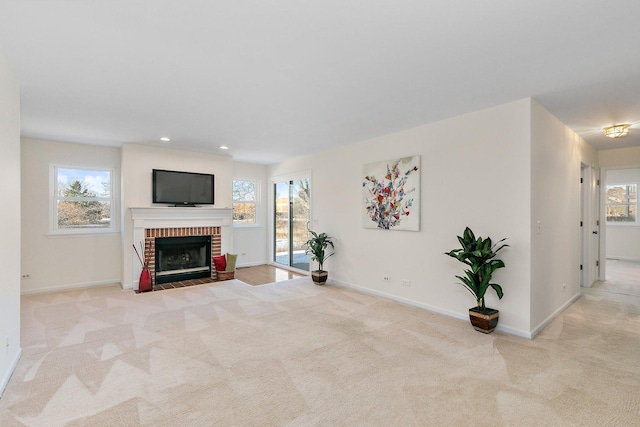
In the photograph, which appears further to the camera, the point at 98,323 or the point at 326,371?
the point at 98,323

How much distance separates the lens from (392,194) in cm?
446

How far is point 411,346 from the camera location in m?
2.93

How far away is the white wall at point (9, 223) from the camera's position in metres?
2.24

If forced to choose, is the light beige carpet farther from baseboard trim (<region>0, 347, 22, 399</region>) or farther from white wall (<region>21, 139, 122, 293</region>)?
white wall (<region>21, 139, 122, 293</region>)

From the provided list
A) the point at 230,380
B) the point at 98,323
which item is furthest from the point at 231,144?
the point at 230,380

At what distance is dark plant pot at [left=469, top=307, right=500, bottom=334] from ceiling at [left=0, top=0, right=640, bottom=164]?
225cm

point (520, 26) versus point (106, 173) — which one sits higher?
point (520, 26)

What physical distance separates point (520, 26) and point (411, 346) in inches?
106

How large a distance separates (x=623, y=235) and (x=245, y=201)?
957 centimetres

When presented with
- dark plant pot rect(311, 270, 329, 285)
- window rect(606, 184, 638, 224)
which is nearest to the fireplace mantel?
dark plant pot rect(311, 270, 329, 285)

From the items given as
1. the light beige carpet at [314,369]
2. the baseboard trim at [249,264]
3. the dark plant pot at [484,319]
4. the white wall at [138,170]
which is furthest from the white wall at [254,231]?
the dark plant pot at [484,319]

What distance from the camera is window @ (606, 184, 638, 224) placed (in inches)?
302

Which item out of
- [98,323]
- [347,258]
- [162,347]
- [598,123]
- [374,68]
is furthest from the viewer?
[347,258]

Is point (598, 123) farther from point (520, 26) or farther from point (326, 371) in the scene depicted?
point (326, 371)
